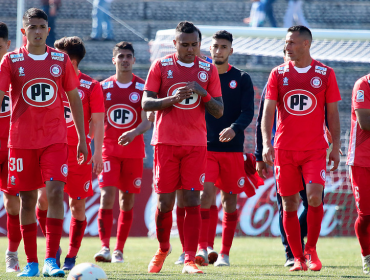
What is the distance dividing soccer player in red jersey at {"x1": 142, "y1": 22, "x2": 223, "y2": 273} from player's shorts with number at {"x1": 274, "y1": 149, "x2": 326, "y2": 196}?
0.80 m

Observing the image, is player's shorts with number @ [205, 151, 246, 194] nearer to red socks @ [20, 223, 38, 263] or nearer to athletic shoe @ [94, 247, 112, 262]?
athletic shoe @ [94, 247, 112, 262]

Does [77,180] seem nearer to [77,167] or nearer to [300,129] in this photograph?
[77,167]

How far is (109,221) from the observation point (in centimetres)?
663

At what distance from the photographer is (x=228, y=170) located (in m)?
6.32

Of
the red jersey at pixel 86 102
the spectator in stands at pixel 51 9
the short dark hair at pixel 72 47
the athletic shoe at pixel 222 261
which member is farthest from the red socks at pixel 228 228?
the spectator in stands at pixel 51 9

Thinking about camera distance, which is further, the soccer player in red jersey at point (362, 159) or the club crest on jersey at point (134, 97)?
the club crest on jersey at point (134, 97)

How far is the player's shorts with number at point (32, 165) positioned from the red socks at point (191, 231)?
3.73 ft

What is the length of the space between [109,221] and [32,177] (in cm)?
211

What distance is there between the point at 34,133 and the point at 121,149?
2.14 meters

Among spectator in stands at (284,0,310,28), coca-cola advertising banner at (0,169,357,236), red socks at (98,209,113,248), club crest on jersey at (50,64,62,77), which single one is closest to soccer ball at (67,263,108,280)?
club crest on jersey at (50,64,62,77)

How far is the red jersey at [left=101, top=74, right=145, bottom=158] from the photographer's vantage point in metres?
6.69

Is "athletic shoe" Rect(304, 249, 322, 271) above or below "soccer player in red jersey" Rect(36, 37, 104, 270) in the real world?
below

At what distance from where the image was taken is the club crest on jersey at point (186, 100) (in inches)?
198

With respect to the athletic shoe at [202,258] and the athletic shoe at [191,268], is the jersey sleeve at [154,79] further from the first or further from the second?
the athletic shoe at [202,258]
